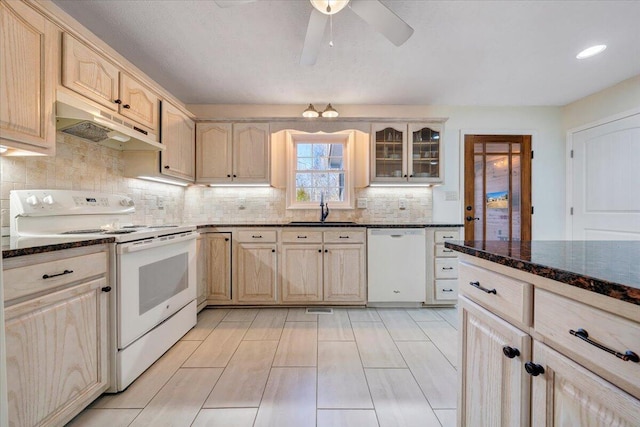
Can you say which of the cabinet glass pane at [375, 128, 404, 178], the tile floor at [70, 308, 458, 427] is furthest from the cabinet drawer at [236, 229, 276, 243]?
the cabinet glass pane at [375, 128, 404, 178]

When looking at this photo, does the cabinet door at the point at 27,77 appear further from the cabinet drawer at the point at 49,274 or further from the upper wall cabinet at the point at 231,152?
the upper wall cabinet at the point at 231,152

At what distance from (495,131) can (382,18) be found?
2.82 meters

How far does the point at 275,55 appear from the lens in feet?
8.00

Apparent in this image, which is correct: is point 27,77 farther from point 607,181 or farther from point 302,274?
point 607,181

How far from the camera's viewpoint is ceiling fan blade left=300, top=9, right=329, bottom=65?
1.61 metres

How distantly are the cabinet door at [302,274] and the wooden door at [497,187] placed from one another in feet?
6.87

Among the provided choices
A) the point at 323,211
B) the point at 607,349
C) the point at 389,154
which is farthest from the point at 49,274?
the point at 389,154

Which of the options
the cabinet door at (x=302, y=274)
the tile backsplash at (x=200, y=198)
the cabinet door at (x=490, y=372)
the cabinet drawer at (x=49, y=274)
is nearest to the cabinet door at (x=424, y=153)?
the tile backsplash at (x=200, y=198)

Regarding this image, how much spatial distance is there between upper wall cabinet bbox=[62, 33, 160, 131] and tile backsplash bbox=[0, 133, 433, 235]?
0.39 m

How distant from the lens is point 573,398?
638mm

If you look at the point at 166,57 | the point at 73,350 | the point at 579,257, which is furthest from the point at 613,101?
the point at 73,350

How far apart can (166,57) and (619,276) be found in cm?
318

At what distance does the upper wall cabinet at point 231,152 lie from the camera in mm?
3252

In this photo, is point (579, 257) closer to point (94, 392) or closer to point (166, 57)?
point (94, 392)
